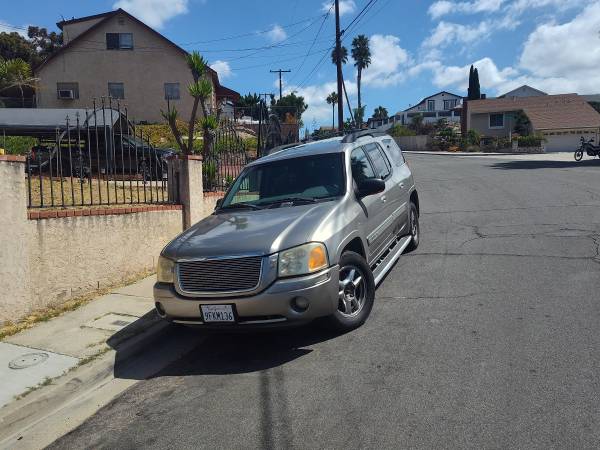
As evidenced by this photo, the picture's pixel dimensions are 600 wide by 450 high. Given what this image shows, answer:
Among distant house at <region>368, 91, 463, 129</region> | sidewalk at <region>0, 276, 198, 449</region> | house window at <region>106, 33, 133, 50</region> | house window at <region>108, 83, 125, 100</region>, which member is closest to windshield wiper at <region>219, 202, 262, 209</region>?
sidewalk at <region>0, 276, 198, 449</region>

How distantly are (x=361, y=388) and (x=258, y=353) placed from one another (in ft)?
4.35

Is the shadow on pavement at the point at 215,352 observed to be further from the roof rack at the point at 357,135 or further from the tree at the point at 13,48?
the tree at the point at 13,48

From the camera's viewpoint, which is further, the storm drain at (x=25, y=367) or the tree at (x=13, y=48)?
the tree at (x=13, y=48)

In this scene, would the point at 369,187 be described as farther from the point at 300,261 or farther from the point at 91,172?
the point at 91,172

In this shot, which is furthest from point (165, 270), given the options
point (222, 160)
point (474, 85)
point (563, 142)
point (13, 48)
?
point (474, 85)

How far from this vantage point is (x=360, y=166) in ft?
21.4

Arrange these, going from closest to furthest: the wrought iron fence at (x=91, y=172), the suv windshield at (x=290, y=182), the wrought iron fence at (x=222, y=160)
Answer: the suv windshield at (x=290, y=182) → the wrought iron fence at (x=91, y=172) → the wrought iron fence at (x=222, y=160)

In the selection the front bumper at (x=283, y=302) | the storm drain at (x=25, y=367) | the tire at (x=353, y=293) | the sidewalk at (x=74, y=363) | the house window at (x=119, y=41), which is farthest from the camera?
the house window at (x=119, y=41)

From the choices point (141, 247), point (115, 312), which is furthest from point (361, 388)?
point (141, 247)

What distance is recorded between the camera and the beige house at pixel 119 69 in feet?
116

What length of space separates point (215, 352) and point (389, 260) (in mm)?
2494

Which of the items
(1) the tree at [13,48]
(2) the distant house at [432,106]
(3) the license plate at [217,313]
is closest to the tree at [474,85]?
(2) the distant house at [432,106]

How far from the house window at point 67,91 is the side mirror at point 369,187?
113 ft

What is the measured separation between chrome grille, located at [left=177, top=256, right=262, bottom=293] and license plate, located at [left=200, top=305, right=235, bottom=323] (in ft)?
0.47
